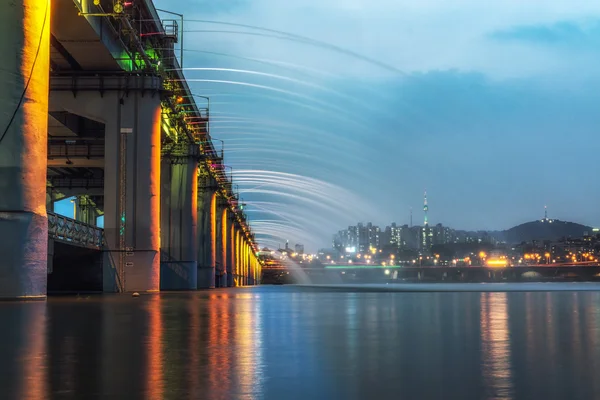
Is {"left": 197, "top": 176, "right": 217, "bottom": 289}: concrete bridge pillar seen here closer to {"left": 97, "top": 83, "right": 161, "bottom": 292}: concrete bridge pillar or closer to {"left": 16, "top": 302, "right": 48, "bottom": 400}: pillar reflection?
{"left": 97, "top": 83, "right": 161, "bottom": 292}: concrete bridge pillar

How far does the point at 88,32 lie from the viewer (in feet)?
141

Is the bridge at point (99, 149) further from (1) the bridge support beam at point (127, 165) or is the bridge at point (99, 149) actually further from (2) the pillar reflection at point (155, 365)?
(2) the pillar reflection at point (155, 365)

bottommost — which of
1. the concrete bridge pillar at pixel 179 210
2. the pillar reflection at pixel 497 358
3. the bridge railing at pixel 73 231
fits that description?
the pillar reflection at pixel 497 358

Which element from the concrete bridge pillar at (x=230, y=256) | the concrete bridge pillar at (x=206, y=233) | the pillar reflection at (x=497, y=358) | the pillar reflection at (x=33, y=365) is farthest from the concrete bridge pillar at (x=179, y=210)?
the pillar reflection at (x=497, y=358)

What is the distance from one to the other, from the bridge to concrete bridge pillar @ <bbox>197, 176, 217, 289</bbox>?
161 millimetres

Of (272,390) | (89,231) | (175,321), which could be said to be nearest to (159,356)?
(272,390)

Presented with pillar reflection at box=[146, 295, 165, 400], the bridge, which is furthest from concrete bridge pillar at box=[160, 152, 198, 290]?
pillar reflection at box=[146, 295, 165, 400]

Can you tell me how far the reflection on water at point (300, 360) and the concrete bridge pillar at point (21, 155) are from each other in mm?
14706

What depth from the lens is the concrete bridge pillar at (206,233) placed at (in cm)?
9112

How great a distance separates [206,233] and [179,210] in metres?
15.0

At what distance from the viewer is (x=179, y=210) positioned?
79000mm

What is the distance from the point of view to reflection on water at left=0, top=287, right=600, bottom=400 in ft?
24.7

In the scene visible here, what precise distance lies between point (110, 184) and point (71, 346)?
134 feet

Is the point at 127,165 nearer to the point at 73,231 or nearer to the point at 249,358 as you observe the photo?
the point at 73,231
